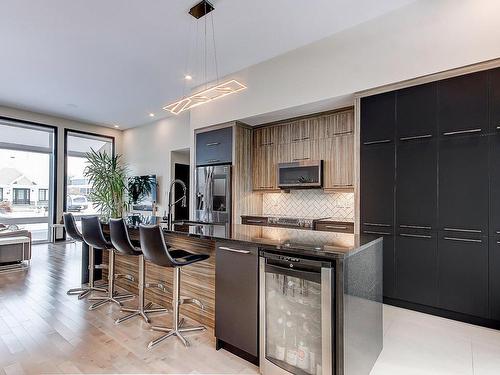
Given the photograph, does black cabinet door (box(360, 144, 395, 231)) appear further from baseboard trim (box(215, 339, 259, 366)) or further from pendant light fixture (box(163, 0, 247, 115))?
baseboard trim (box(215, 339, 259, 366))

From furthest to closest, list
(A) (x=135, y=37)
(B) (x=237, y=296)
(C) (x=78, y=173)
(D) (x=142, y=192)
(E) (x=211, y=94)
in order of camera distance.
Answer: (C) (x=78, y=173) → (D) (x=142, y=192) → (A) (x=135, y=37) → (E) (x=211, y=94) → (B) (x=237, y=296)

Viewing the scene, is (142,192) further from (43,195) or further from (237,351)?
(237,351)

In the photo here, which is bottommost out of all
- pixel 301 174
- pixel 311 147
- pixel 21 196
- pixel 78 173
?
pixel 21 196

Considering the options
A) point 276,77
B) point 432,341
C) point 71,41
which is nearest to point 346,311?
point 432,341

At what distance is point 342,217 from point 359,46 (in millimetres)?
2499

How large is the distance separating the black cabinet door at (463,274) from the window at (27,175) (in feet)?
28.5

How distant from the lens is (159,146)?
780 cm

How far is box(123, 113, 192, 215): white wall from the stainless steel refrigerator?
1.97 m

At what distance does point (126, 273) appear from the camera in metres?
3.66

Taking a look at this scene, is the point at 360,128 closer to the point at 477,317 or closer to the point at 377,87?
the point at 377,87

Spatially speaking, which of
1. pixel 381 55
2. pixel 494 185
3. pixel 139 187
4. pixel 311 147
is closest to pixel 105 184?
pixel 139 187

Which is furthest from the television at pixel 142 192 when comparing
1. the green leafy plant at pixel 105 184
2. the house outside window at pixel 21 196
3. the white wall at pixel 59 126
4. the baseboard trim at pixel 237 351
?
the baseboard trim at pixel 237 351

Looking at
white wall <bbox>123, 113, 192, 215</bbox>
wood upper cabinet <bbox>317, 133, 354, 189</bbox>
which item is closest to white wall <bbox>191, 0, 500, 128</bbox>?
wood upper cabinet <bbox>317, 133, 354, 189</bbox>

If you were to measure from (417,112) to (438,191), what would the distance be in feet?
3.00
